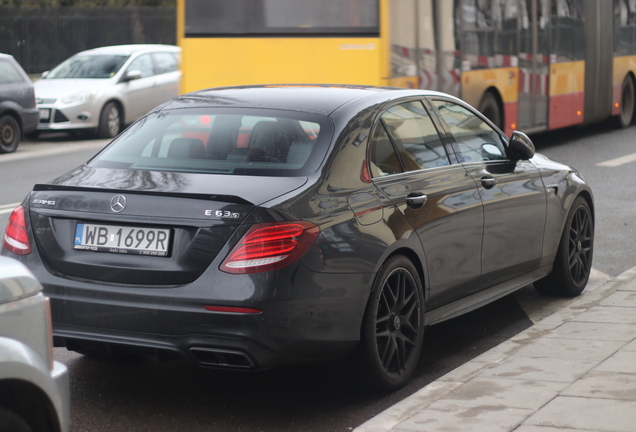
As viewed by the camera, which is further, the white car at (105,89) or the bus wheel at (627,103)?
the bus wheel at (627,103)

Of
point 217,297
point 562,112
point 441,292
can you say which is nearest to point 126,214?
point 217,297

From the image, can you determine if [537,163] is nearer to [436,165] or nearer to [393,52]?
[436,165]

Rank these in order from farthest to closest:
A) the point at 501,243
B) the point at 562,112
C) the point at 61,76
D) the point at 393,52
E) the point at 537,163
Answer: the point at 61,76
the point at 562,112
the point at 393,52
the point at 537,163
the point at 501,243

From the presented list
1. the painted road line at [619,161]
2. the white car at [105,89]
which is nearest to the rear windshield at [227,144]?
the painted road line at [619,161]

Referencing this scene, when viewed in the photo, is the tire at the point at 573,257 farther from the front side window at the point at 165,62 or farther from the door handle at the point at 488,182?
the front side window at the point at 165,62

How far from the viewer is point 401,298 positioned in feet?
18.0

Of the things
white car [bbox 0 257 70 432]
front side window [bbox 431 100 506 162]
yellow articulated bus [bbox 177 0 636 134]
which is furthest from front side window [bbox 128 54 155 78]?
white car [bbox 0 257 70 432]

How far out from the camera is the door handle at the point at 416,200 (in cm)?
563

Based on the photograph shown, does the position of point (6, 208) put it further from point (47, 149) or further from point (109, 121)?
point (109, 121)

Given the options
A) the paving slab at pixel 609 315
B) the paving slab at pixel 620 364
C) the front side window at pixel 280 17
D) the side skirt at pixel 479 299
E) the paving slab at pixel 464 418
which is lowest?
the paving slab at pixel 609 315

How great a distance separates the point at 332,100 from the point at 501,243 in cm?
149

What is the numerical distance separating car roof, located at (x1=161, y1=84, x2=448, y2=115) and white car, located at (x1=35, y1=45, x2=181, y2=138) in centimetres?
1376

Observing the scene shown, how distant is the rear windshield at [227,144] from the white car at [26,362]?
6.65 ft

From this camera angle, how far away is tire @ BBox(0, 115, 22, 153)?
727 inches
